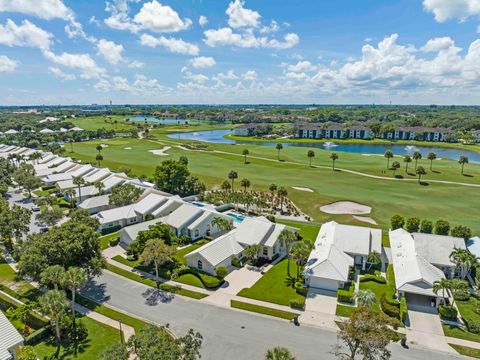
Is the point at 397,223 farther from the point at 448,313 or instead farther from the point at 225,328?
the point at 225,328

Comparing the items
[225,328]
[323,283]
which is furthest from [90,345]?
[323,283]

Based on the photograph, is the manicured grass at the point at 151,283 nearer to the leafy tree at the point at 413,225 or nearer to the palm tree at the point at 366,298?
the palm tree at the point at 366,298

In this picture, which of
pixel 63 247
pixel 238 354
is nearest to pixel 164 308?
pixel 238 354

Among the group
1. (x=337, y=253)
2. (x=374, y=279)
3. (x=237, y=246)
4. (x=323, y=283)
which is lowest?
(x=374, y=279)

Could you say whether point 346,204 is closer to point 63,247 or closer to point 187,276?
point 187,276

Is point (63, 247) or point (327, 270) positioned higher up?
point (63, 247)

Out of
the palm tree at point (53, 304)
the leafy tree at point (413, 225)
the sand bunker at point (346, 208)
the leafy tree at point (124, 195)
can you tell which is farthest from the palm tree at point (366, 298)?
the leafy tree at point (124, 195)

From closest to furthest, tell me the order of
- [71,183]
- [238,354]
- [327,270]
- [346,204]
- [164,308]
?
[238,354]
[164,308]
[327,270]
[346,204]
[71,183]
